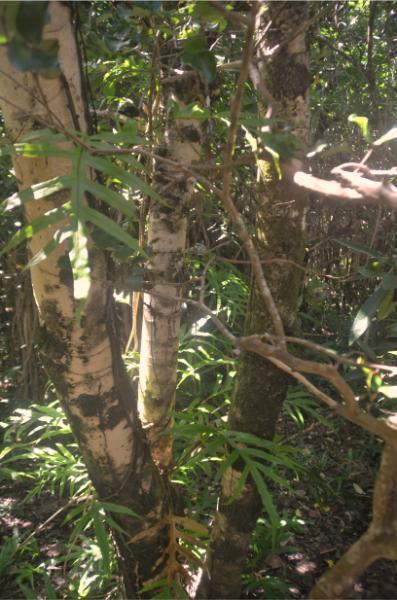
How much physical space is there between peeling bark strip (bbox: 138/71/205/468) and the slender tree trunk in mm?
221

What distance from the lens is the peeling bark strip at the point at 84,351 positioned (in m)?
0.84

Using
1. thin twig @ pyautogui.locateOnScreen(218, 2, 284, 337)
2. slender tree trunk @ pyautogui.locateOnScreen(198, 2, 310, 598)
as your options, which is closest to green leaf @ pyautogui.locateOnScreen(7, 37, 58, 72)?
thin twig @ pyautogui.locateOnScreen(218, 2, 284, 337)

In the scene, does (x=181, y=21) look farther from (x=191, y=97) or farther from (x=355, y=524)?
(x=355, y=524)

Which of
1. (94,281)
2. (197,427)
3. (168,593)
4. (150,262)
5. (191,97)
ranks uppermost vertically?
(191,97)

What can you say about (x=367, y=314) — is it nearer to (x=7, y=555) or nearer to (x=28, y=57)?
(x=28, y=57)

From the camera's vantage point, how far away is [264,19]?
1070mm

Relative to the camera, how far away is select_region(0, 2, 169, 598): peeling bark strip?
842 millimetres

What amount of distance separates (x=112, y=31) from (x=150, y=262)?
0.56m

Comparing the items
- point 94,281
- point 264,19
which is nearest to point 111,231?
point 94,281

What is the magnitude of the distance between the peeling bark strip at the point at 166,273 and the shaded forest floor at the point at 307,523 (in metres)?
0.54

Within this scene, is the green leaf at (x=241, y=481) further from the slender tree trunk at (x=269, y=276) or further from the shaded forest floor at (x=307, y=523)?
the shaded forest floor at (x=307, y=523)

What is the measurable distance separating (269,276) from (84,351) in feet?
1.55

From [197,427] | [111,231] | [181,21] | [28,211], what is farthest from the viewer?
[197,427]

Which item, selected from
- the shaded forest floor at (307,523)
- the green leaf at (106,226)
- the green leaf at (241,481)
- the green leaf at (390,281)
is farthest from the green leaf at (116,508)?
the green leaf at (390,281)
